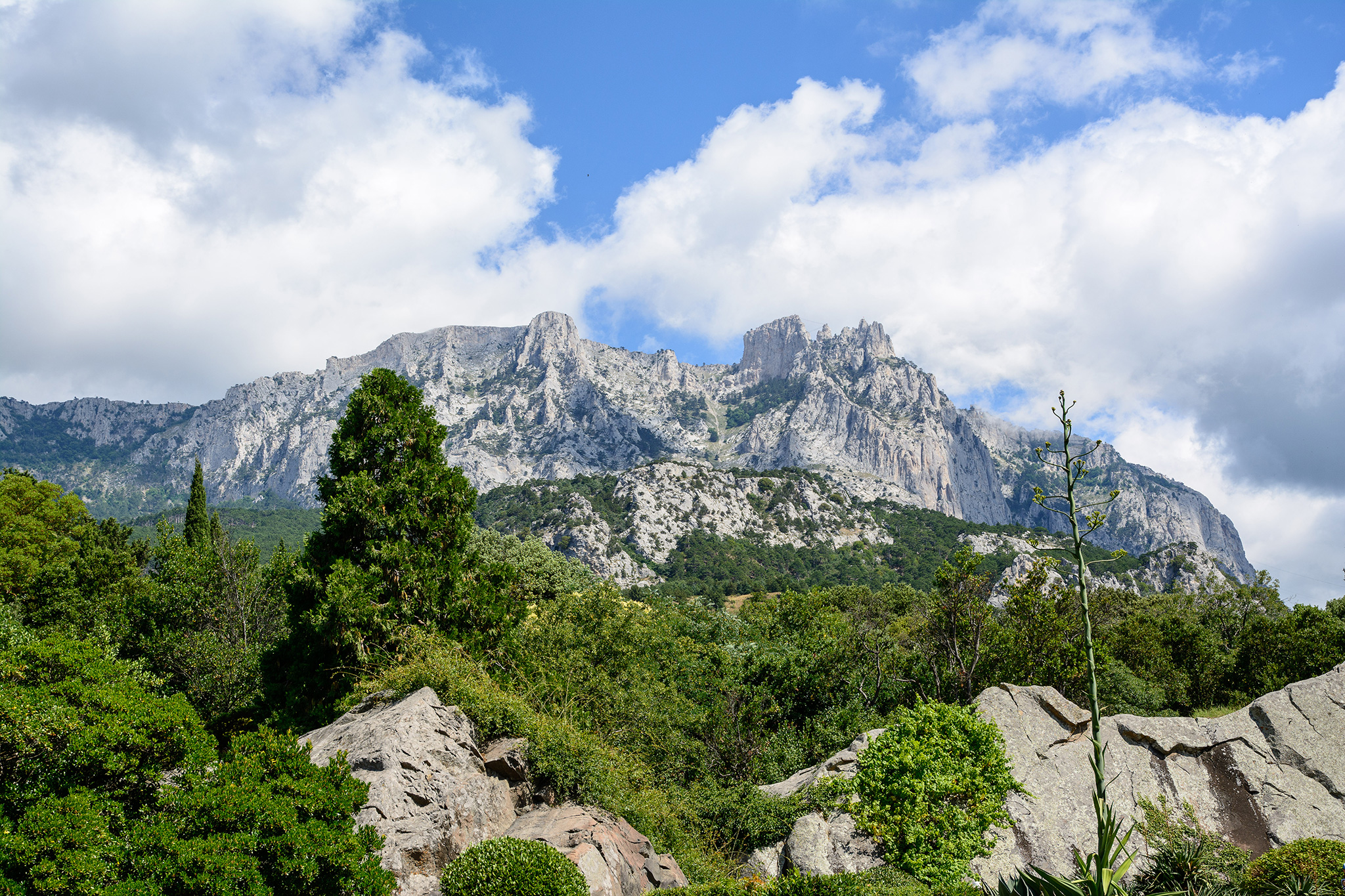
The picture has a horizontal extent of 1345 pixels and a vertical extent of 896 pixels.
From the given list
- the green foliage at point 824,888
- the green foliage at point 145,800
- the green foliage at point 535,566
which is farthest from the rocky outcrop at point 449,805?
the green foliage at point 535,566

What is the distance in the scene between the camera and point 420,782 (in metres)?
11.9

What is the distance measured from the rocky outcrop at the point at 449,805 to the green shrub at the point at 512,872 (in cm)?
82

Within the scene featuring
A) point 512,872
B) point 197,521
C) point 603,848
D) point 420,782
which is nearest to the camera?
point 512,872

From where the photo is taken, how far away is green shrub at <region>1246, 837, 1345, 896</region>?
11.8 m

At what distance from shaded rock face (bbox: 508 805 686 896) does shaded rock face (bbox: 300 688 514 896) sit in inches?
34.7

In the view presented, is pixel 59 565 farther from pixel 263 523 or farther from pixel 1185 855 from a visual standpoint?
pixel 263 523

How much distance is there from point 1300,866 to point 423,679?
16.9 m

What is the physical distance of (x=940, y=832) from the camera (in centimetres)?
1476

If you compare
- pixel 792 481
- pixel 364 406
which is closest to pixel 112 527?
pixel 364 406

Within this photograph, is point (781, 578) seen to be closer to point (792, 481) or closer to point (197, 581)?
point (792, 481)

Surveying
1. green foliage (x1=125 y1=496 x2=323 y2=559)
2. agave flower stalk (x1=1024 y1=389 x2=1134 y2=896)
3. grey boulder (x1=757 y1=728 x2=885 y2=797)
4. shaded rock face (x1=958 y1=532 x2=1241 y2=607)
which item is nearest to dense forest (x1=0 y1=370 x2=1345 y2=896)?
grey boulder (x1=757 y1=728 x2=885 y2=797)

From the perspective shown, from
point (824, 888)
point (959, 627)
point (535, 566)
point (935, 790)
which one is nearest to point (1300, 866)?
point (935, 790)

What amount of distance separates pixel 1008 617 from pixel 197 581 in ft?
107

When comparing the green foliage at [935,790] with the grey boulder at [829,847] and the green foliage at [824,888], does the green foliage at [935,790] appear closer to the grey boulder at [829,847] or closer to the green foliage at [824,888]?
the grey boulder at [829,847]
